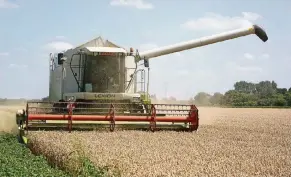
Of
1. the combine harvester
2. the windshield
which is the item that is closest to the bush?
the combine harvester

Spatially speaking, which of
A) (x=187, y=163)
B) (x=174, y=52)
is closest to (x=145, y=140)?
(x=187, y=163)

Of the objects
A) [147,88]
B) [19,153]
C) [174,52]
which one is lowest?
[19,153]

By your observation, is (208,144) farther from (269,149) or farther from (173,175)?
(173,175)

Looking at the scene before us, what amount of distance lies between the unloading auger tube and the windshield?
127cm

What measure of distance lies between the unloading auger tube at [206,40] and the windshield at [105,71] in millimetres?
1273

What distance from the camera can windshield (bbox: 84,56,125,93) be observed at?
15.4m

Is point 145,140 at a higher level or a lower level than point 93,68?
lower

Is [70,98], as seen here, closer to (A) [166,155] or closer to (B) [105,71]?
(B) [105,71]

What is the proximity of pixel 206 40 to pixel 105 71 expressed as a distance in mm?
4618

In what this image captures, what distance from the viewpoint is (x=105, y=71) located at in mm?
15555

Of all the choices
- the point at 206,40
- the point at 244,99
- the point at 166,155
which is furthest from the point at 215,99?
the point at 166,155

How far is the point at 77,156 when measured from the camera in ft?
22.5

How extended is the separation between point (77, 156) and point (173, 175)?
1660mm

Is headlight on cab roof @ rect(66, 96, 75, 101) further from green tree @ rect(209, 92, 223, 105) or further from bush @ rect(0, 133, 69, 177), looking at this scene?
green tree @ rect(209, 92, 223, 105)
